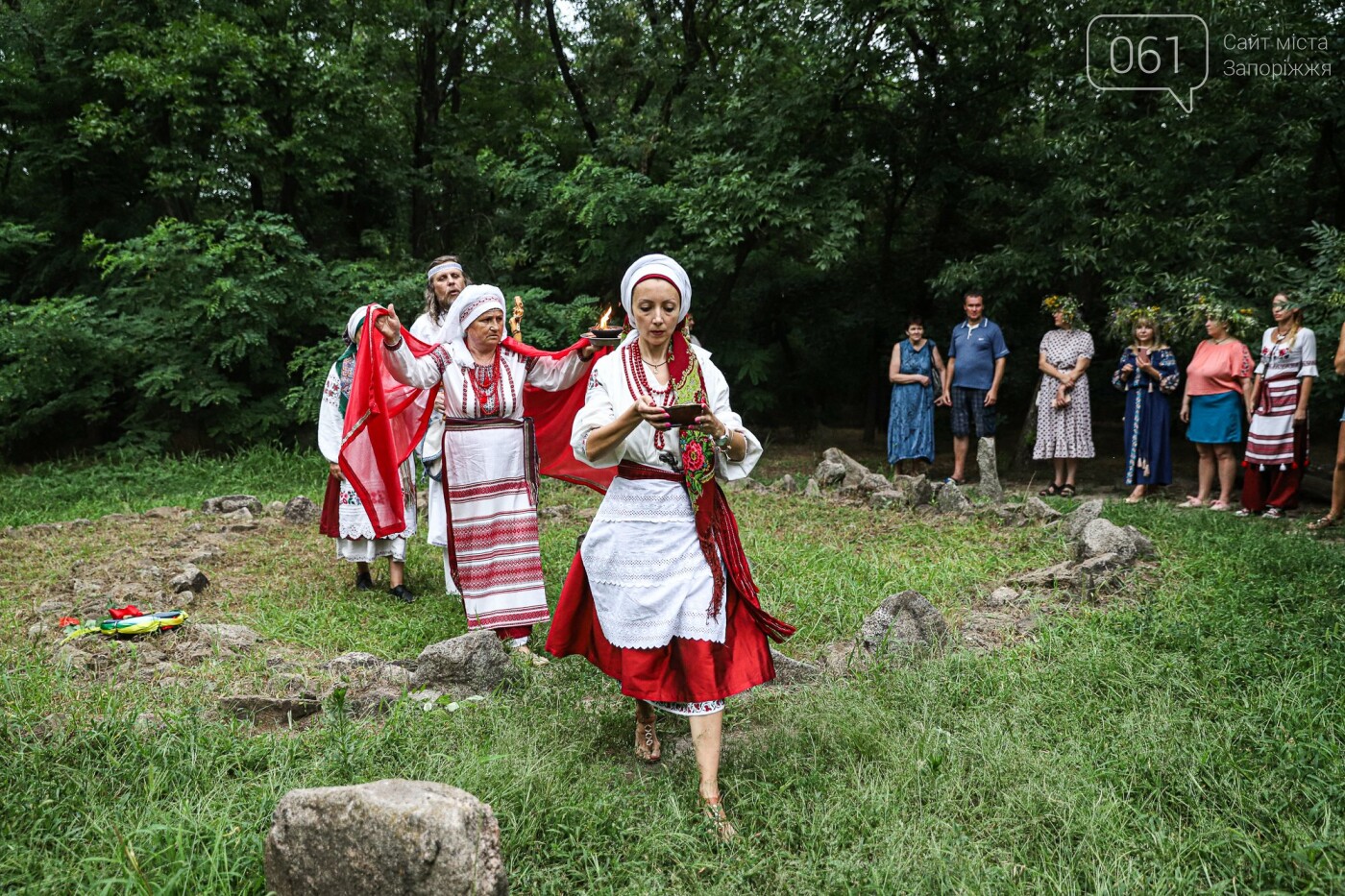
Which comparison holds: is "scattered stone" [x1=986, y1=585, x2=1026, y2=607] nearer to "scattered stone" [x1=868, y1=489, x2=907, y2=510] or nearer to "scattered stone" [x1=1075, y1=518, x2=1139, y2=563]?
"scattered stone" [x1=1075, y1=518, x2=1139, y2=563]

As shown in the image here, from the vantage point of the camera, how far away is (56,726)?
3.45 meters

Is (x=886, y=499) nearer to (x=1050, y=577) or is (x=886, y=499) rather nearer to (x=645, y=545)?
(x=1050, y=577)

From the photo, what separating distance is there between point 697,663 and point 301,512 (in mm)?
6424

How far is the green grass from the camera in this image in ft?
9.25

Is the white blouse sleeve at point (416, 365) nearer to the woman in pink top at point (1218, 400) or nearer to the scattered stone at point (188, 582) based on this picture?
the scattered stone at point (188, 582)

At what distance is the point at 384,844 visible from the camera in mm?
2400

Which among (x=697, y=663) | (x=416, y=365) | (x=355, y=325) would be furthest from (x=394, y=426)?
(x=697, y=663)

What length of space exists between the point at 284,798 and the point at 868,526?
5948mm

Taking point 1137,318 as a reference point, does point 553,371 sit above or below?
below

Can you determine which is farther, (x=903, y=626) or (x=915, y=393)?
(x=915, y=393)

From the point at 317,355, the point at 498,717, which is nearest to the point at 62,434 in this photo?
the point at 317,355

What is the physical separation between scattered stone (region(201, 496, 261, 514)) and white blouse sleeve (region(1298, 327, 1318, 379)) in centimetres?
919

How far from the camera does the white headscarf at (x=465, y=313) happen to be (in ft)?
16.4

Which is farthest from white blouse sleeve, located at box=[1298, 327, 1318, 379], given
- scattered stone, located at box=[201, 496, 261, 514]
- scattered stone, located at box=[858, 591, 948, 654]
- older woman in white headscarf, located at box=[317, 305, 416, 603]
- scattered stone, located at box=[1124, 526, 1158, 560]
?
scattered stone, located at box=[201, 496, 261, 514]
